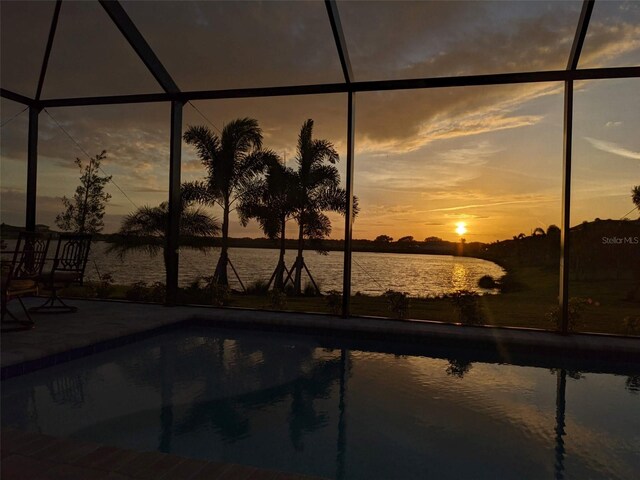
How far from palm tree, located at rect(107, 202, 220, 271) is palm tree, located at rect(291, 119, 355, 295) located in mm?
3827

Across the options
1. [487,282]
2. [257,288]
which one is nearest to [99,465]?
[257,288]

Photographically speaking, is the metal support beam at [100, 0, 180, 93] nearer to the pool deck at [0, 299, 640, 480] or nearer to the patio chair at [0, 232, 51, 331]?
the patio chair at [0, 232, 51, 331]

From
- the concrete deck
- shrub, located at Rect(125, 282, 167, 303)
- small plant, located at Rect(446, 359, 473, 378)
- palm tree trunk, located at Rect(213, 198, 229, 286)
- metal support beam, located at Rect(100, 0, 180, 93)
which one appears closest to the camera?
the concrete deck

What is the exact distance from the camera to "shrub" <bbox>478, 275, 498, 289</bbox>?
3117 cm

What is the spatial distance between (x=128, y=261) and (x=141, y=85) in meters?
8.35

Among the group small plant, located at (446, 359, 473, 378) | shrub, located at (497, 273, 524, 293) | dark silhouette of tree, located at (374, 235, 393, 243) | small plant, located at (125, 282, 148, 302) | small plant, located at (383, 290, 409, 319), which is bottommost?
shrub, located at (497, 273, 524, 293)

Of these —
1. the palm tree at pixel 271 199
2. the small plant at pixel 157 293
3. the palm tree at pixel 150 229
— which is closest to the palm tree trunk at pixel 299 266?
the palm tree at pixel 271 199

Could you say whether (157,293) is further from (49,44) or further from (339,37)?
(339,37)

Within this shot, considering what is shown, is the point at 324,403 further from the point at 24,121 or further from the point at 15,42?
the point at 15,42

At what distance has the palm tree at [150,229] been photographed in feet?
46.0

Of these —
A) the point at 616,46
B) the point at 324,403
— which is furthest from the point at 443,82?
the point at 324,403

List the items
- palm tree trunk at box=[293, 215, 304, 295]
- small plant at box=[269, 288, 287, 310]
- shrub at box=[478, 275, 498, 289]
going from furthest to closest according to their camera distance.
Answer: shrub at box=[478, 275, 498, 289]
palm tree trunk at box=[293, 215, 304, 295]
small plant at box=[269, 288, 287, 310]

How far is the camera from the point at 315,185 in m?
16.4

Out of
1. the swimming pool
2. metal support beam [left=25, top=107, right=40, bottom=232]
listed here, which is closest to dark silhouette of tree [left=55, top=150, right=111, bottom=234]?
metal support beam [left=25, top=107, right=40, bottom=232]
